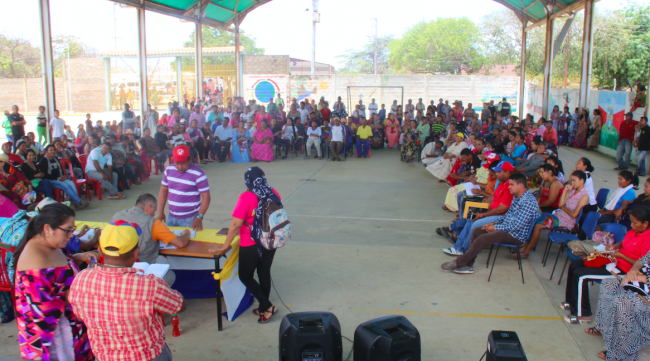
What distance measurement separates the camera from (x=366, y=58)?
63719mm

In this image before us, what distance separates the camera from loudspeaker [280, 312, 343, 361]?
2.90 metres

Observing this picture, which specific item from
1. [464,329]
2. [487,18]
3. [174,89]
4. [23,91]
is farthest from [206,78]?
[487,18]

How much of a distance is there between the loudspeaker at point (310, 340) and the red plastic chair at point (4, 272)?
2.23 metres

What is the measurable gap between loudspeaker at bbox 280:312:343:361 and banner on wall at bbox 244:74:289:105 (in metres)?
22.9

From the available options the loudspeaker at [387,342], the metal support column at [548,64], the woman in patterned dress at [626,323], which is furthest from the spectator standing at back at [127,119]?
the metal support column at [548,64]

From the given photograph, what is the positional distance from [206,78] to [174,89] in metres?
4.33

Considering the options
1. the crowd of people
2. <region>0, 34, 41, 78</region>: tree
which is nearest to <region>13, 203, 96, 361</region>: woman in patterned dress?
the crowd of people

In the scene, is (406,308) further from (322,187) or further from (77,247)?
(322,187)

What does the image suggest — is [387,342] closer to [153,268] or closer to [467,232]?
[153,268]

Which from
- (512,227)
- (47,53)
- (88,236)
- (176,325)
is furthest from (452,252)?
(47,53)

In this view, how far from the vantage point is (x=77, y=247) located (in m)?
3.62

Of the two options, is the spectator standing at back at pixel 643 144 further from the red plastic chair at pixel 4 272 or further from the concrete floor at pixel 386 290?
the red plastic chair at pixel 4 272

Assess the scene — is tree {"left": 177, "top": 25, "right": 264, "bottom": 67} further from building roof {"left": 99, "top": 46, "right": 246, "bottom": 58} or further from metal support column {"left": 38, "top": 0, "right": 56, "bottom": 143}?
metal support column {"left": 38, "top": 0, "right": 56, "bottom": 143}

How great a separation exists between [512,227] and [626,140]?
845cm
